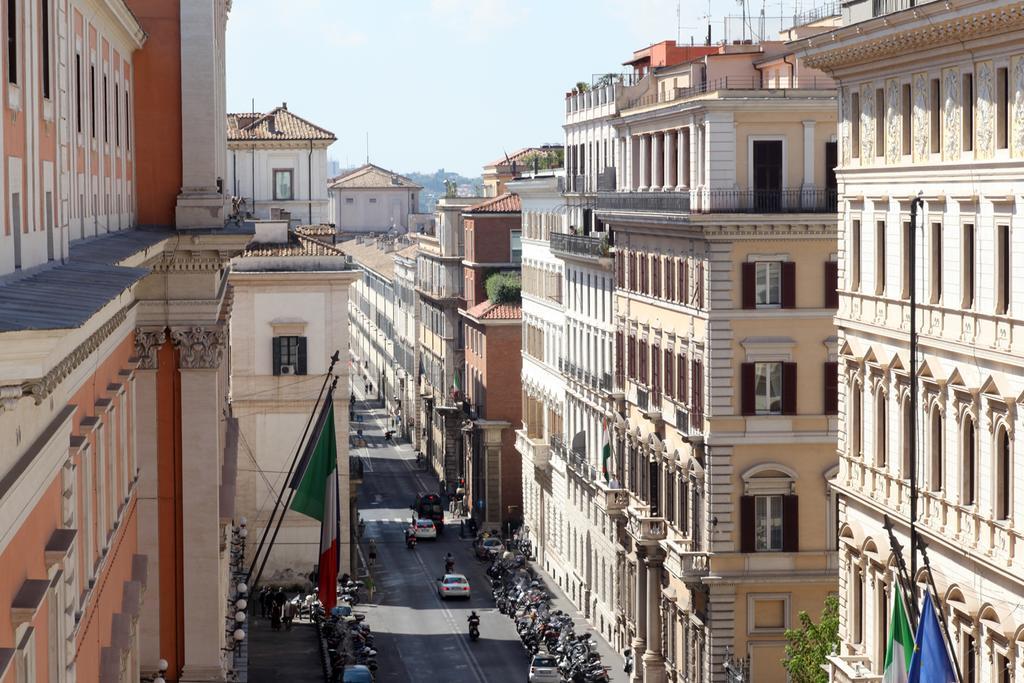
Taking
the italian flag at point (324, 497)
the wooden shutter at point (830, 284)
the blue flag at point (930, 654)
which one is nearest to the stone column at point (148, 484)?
the italian flag at point (324, 497)

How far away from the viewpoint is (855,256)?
33.2 metres

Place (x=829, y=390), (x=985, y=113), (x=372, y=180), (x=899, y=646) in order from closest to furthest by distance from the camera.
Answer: (x=985, y=113) < (x=899, y=646) < (x=829, y=390) < (x=372, y=180)

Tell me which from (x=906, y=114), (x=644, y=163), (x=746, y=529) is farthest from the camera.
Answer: (x=644, y=163)

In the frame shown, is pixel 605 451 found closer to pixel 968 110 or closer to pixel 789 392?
pixel 789 392

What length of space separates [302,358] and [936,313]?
34.5 m

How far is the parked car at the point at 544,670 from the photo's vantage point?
172ft

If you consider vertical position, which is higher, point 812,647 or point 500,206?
point 500,206

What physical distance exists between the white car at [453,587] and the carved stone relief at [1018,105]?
43.6 m

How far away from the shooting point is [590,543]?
203ft

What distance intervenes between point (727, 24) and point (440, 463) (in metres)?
49.0

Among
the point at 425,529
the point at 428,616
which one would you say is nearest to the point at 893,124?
the point at 428,616

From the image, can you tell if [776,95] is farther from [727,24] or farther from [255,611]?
[255,611]

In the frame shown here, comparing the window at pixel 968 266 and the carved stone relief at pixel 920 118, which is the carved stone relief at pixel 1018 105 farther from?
the carved stone relief at pixel 920 118

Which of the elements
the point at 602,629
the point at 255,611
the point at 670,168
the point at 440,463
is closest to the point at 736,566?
the point at 670,168
